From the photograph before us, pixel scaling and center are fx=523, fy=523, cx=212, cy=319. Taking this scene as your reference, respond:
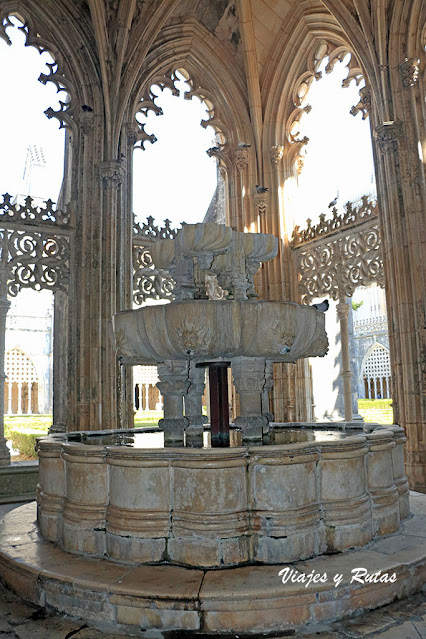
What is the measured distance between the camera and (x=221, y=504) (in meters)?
3.15

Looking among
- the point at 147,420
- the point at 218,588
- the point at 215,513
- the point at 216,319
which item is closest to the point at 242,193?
the point at 216,319

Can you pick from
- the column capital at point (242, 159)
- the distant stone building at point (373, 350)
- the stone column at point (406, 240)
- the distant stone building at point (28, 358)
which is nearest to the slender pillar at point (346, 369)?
the stone column at point (406, 240)

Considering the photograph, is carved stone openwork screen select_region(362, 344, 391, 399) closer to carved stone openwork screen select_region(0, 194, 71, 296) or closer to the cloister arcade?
the cloister arcade

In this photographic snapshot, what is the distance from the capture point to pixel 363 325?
1115 inches

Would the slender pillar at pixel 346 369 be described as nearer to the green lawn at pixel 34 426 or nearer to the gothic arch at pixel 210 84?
the green lawn at pixel 34 426

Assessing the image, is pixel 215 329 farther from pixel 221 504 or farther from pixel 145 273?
pixel 145 273

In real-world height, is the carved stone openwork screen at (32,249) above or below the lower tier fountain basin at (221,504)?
above

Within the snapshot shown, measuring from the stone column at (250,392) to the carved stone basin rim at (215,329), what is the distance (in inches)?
7.9

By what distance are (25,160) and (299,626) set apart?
114 feet

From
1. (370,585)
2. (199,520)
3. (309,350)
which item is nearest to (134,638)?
(199,520)

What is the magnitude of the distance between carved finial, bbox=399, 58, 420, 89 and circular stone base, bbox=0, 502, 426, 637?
6688 millimetres

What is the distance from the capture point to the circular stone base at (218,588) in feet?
8.52

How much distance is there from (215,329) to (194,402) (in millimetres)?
1201

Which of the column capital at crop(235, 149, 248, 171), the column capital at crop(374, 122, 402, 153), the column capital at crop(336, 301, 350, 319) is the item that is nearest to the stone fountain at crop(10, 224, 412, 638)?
the column capital at crop(374, 122, 402, 153)
